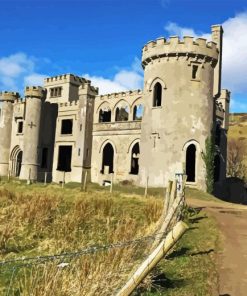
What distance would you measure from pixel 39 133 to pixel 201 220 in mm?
26206

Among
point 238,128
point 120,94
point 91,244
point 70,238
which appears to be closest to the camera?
point 91,244

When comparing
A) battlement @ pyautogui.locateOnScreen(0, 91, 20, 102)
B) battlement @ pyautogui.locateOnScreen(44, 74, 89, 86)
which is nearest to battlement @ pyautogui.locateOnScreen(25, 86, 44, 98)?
battlement @ pyautogui.locateOnScreen(44, 74, 89, 86)

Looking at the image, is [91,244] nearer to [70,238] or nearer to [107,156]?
[70,238]

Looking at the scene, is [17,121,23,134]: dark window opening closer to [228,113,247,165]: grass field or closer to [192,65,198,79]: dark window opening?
[192,65,198,79]: dark window opening

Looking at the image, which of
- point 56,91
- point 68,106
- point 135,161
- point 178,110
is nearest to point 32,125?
point 68,106

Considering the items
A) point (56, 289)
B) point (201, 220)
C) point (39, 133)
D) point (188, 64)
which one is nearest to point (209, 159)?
point (188, 64)

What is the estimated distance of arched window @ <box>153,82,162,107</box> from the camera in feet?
100

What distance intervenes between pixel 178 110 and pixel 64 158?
16516mm

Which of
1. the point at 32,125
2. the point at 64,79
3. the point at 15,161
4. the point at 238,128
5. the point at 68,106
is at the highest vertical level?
the point at 238,128

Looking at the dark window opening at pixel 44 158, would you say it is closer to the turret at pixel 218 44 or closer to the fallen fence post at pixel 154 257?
the turret at pixel 218 44

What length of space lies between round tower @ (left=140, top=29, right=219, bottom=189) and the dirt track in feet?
40.2

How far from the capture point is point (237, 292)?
326 inches

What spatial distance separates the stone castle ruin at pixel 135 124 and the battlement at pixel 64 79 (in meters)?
0.11

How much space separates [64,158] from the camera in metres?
41.4
